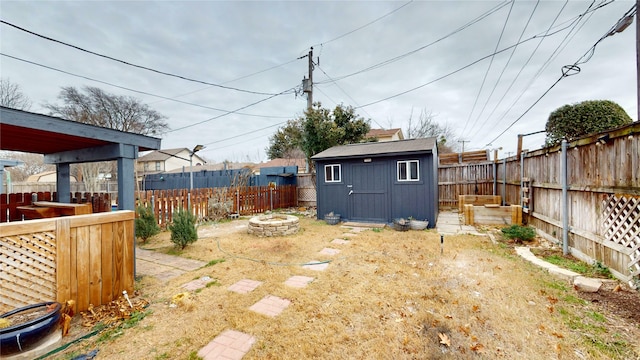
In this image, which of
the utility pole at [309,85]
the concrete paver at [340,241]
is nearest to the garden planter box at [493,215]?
the concrete paver at [340,241]

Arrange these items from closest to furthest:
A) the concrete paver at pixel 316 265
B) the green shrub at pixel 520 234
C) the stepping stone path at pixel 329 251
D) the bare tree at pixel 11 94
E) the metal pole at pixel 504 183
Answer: the concrete paver at pixel 316 265, the stepping stone path at pixel 329 251, the green shrub at pixel 520 234, the metal pole at pixel 504 183, the bare tree at pixel 11 94

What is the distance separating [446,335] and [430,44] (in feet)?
36.7

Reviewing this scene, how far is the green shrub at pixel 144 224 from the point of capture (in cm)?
552

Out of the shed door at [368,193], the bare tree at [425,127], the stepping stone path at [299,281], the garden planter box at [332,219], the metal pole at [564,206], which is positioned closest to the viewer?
the stepping stone path at [299,281]

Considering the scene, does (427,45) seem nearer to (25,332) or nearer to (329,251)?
(329,251)

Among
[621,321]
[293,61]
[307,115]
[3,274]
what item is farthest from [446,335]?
[293,61]

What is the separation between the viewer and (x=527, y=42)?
307 inches

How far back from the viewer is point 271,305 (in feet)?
9.05

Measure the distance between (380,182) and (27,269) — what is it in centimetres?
701

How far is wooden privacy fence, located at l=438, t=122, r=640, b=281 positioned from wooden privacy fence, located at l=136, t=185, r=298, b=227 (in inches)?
284

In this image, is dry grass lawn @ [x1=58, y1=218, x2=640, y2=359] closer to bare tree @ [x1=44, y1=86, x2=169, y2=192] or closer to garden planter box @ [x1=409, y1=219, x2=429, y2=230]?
garden planter box @ [x1=409, y1=219, x2=429, y2=230]

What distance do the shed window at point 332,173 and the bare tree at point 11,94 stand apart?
62.6ft

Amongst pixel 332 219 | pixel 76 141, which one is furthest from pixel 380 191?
pixel 76 141

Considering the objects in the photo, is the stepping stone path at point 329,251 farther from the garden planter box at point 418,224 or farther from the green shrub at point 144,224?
the green shrub at point 144,224
